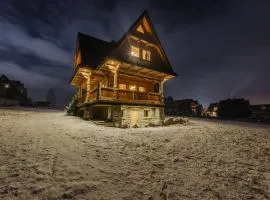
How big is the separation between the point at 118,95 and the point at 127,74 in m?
4.18

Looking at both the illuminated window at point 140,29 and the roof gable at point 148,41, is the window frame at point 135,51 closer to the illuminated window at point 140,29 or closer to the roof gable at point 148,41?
the roof gable at point 148,41

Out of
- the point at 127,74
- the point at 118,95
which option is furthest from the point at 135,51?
the point at 118,95

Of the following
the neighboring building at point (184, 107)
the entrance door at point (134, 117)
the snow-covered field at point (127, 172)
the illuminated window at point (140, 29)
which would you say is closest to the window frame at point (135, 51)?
the illuminated window at point (140, 29)

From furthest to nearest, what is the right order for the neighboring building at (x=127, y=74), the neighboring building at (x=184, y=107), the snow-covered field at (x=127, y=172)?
the neighboring building at (x=184, y=107)
the neighboring building at (x=127, y=74)
the snow-covered field at (x=127, y=172)

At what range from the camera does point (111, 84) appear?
17.6 m

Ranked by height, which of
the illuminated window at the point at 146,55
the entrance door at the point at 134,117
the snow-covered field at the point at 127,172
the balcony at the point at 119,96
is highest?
the illuminated window at the point at 146,55

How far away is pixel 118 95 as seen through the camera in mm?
14062

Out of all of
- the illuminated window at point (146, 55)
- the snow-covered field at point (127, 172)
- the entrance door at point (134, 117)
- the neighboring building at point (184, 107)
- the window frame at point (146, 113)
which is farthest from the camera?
the neighboring building at point (184, 107)

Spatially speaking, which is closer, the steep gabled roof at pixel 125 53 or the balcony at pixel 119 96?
the balcony at pixel 119 96

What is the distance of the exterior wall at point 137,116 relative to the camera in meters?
13.6

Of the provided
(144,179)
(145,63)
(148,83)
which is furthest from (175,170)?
(148,83)

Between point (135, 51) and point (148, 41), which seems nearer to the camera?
point (135, 51)

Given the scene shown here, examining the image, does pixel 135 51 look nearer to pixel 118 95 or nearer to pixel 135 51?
pixel 135 51

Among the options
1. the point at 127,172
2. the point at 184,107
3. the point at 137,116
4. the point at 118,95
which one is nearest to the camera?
the point at 127,172
